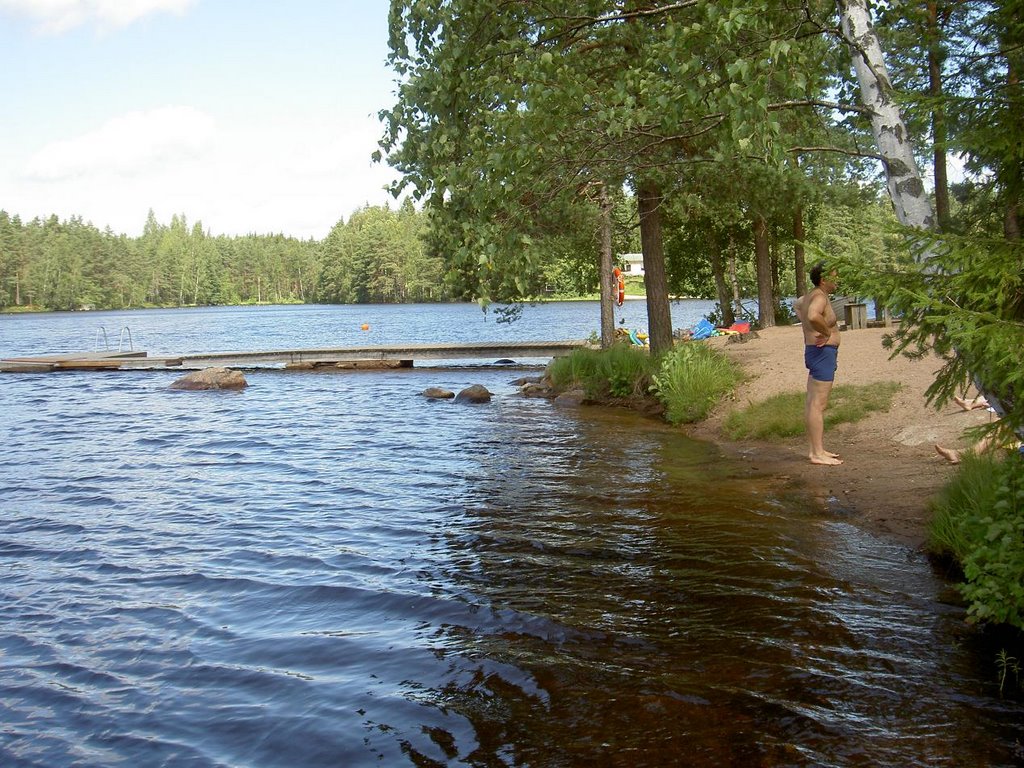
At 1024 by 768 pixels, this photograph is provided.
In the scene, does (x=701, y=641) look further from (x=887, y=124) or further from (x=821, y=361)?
(x=821, y=361)

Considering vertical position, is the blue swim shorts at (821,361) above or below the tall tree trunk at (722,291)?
below

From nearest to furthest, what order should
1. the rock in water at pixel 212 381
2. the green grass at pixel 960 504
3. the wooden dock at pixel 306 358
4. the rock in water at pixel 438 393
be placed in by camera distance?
the green grass at pixel 960 504 → the rock in water at pixel 438 393 → the rock in water at pixel 212 381 → the wooden dock at pixel 306 358

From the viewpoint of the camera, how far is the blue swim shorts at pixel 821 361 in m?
10.4

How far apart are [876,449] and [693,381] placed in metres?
5.51

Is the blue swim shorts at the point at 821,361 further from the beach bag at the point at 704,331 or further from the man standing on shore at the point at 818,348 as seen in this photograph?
the beach bag at the point at 704,331

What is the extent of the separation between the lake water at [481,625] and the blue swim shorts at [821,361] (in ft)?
4.47

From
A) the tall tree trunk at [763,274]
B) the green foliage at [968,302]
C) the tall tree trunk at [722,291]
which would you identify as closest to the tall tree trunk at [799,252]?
the tall tree trunk at [763,274]

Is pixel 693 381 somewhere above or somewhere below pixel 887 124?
below

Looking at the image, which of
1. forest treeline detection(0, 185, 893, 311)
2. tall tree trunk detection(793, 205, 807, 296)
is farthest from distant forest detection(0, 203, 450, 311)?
tall tree trunk detection(793, 205, 807, 296)

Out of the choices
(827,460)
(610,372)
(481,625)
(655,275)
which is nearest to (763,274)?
(655,275)

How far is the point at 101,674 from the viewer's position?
6395 millimetres

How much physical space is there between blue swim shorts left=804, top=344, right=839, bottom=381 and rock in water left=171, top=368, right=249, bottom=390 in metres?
20.8

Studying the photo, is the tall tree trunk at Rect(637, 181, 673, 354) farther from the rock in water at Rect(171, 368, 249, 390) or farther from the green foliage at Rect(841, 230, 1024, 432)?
the rock in water at Rect(171, 368, 249, 390)

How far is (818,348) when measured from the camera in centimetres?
1035
